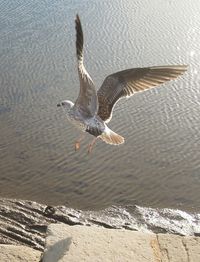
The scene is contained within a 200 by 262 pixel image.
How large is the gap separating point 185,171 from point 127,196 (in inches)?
40.7

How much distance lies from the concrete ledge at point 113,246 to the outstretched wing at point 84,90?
1221 mm

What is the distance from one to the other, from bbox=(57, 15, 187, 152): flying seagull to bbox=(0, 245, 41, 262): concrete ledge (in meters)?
1.39

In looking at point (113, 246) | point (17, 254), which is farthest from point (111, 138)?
point (17, 254)

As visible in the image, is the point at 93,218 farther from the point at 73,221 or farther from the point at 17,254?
the point at 17,254

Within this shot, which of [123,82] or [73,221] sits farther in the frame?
[73,221]

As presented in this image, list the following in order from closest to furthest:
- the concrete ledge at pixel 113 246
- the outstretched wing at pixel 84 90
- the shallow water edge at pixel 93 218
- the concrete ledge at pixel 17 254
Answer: the concrete ledge at pixel 113 246 < the concrete ledge at pixel 17 254 < the outstretched wing at pixel 84 90 < the shallow water edge at pixel 93 218

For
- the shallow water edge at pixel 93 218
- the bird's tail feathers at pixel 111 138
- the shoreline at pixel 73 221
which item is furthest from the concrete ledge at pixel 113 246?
the shallow water edge at pixel 93 218

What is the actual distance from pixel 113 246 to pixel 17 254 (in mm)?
874

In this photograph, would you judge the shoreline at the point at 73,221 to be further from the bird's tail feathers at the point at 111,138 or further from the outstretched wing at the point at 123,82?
→ the outstretched wing at the point at 123,82

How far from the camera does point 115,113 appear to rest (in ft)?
27.4

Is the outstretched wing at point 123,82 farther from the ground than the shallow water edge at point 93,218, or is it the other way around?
the outstretched wing at point 123,82

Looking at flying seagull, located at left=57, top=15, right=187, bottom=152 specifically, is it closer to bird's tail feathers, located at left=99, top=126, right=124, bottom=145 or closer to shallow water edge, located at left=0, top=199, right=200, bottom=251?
bird's tail feathers, located at left=99, top=126, right=124, bottom=145

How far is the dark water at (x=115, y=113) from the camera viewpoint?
673 cm

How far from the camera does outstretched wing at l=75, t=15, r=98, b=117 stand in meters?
Result: 4.62
